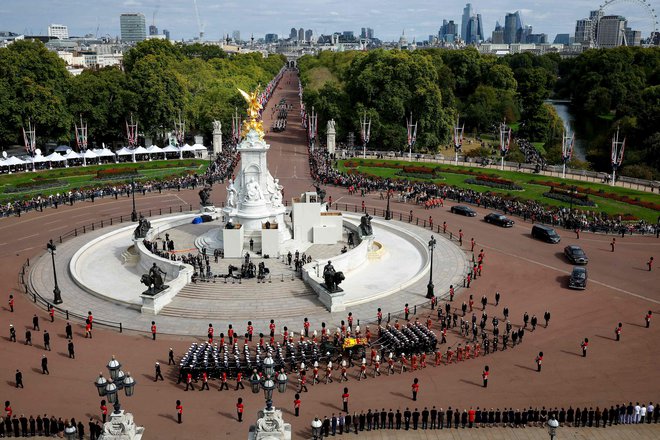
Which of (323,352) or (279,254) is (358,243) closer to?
(279,254)

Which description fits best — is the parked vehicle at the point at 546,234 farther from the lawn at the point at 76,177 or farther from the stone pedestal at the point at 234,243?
the lawn at the point at 76,177

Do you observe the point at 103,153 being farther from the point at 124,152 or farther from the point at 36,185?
the point at 36,185

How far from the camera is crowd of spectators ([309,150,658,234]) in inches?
2047

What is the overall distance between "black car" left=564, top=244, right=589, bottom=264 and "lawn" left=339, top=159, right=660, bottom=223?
14.6m

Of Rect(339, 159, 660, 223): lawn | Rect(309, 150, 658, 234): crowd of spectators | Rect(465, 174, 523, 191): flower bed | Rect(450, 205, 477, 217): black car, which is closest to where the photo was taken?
Rect(309, 150, 658, 234): crowd of spectators

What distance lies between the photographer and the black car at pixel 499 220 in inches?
2106

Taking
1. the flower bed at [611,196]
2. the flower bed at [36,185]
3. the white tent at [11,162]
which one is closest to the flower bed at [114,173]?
the flower bed at [36,185]

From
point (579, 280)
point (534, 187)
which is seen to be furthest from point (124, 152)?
point (579, 280)

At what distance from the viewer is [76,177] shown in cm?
7212

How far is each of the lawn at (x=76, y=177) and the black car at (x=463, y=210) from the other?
115 ft

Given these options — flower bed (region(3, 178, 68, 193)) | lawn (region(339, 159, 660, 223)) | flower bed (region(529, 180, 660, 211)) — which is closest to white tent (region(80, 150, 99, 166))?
flower bed (region(3, 178, 68, 193))

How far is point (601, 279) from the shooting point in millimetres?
39938

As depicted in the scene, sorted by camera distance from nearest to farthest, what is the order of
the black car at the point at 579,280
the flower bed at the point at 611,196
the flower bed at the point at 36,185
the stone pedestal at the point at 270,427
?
the stone pedestal at the point at 270,427 → the black car at the point at 579,280 → the flower bed at the point at 611,196 → the flower bed at the point at 36,185

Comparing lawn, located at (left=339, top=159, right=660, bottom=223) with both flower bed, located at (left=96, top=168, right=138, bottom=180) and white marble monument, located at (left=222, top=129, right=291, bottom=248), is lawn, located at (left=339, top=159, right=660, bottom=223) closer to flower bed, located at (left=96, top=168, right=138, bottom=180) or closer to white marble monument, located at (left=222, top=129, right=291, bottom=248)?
flower bed, located at (left=96, top=168, right=138, bottom=180)
